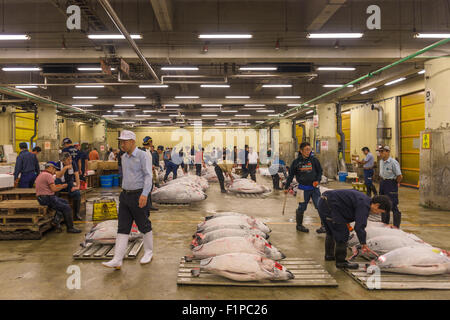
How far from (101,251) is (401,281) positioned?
445 centimetres

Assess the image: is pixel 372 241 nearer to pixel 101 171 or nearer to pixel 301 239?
pixel 301 239

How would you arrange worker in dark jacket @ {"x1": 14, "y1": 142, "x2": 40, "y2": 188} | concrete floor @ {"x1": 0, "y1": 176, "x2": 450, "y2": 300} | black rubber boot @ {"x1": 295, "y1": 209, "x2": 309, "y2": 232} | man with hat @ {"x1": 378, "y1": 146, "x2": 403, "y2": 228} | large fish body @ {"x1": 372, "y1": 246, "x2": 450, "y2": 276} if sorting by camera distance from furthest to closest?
worker in dark jacket @ {"x1": 14, "y1": 142, "x2": 40, "y2": 188}
black rubber boot @ {"x1": 295, "y1": 209, "x2": 309, "y2": 232}
man with hat @ {"x1": 378, "y1": 146, "x2": 403, "y2": 228}
large fish body @ {"x1": 372, "y1": 246, "x2": 450, "y2": 276}
concrete floor @ {"x1": 0, "y1": 176, "x2": 450, "y2": 300}

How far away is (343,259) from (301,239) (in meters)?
1.59

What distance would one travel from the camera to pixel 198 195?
9648mm

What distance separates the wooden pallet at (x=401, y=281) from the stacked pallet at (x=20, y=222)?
5.55 m

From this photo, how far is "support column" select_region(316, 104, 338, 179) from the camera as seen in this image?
722 inches

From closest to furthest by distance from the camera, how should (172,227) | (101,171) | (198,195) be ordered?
(172,227), (198,195), (101,171)

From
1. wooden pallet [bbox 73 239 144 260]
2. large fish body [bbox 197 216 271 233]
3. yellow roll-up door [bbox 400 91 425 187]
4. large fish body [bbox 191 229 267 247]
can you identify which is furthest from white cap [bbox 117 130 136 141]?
yellow roll-up door [bbox 400 91 425 187]

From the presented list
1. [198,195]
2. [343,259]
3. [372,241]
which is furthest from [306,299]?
[198,195]

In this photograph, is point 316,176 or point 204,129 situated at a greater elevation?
point 204,129

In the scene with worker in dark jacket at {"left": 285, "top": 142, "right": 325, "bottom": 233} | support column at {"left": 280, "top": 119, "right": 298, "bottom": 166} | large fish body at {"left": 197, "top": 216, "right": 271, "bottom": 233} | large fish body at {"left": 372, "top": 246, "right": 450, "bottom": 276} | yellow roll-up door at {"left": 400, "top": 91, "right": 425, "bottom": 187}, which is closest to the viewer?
large fish body at {"left": 372, "top": 246, "right": 450, "bottom": 276}

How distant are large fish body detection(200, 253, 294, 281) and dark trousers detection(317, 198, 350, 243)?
3.17 feet

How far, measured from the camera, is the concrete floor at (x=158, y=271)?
3.62m

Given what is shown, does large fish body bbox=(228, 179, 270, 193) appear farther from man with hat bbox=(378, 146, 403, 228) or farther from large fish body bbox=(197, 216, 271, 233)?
large fish body bbox=(197, 216, 271, 233)
